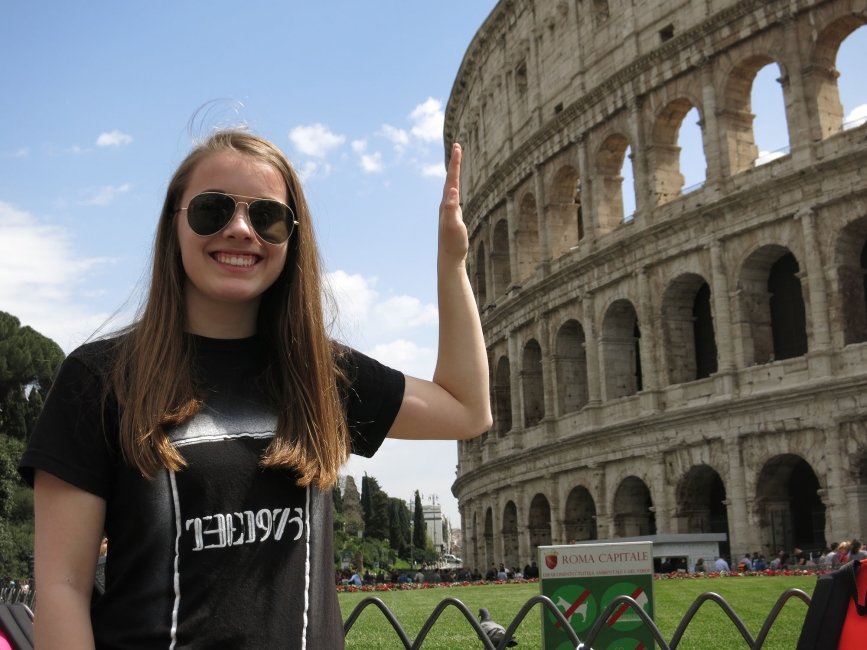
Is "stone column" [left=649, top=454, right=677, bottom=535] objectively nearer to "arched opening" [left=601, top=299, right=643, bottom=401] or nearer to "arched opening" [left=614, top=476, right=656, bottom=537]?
"arched opening" [left=614, top=476, right=656, bottom=537]

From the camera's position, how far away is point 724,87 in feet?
75.7

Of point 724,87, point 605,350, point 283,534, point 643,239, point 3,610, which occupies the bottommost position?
point 3,610

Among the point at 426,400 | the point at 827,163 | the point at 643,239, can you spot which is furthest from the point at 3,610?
the point at 643,239

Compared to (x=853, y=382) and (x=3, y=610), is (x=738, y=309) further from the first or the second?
(x=3, y=610)

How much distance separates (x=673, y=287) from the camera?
952 inches

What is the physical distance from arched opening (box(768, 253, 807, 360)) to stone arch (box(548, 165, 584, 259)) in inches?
288

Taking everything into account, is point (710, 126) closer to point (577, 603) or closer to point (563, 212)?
point (563, 212)

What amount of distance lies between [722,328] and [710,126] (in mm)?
5017

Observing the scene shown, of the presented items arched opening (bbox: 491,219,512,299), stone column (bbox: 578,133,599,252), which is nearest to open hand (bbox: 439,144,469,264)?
stone column (bbox: 578,133,599,252)

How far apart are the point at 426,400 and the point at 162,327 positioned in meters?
0.64

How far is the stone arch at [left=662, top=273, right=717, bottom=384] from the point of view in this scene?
A: 24.0m

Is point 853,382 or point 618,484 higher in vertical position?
point 853,382

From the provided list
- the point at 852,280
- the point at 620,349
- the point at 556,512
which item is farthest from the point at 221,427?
the point at 556,512

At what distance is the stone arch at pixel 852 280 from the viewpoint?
19.9m
